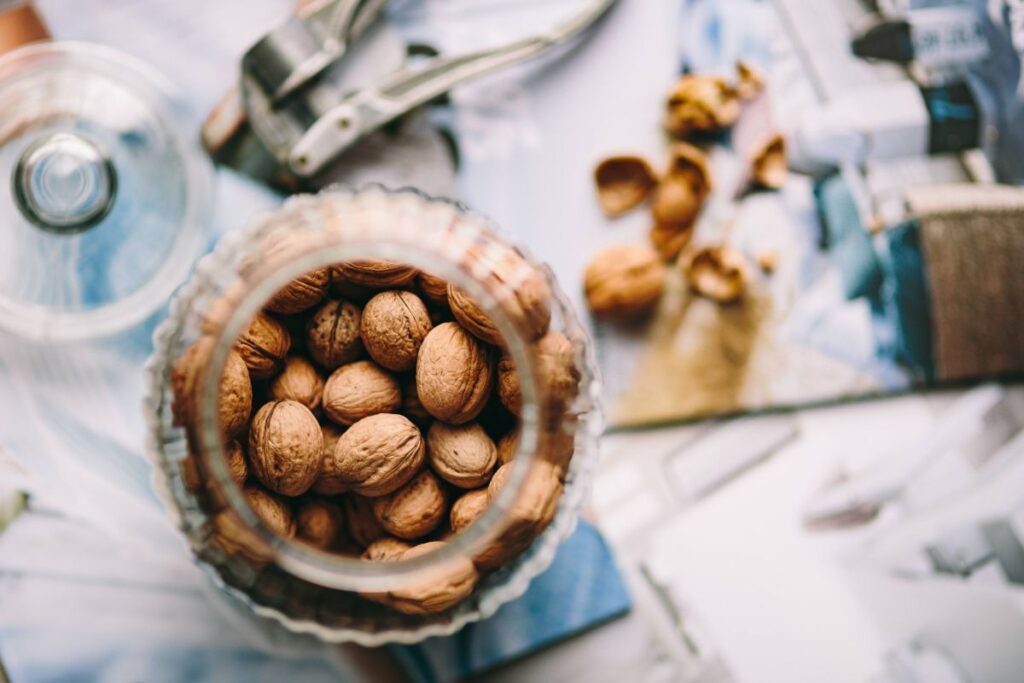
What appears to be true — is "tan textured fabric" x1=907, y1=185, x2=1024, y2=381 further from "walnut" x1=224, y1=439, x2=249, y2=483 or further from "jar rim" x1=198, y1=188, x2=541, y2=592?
"walnut" x1=224, y1=439, x2=249, y2=483

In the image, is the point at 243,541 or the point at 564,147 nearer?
the point at 243,541

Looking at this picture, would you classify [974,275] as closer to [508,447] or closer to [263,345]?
[508,447]

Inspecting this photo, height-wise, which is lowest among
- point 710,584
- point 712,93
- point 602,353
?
point 710,584

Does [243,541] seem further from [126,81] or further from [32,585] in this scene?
[126,81]

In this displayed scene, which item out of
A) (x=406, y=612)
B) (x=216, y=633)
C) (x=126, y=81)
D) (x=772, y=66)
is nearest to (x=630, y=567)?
(x=406, y=612)

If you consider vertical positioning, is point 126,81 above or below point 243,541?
above
